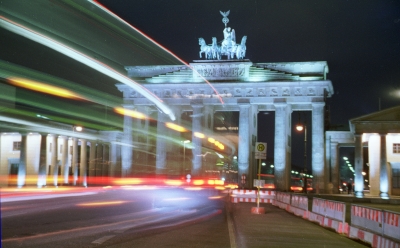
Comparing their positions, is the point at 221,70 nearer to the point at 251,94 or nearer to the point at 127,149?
the point at 251,94

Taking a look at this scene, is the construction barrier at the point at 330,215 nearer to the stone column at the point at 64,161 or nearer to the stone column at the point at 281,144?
the stone column at the point at 64,161

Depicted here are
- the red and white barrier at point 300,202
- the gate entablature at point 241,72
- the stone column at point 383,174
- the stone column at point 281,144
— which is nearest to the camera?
the red and white barrier at point 300,202

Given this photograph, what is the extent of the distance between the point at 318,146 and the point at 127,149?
1022 inches

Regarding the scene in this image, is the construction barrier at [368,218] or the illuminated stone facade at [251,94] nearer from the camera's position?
the construction barrier at [368,218]

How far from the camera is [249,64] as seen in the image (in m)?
74.9

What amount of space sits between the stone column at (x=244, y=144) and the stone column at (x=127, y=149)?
15679mm

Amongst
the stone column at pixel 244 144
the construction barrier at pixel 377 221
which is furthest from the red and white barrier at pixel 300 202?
the stone column at pixel 244 144

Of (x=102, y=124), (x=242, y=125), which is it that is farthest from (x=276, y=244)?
(x=242, y=125)

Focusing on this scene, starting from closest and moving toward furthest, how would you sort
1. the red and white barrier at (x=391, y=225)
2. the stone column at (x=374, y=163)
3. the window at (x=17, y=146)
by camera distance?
the red and white barrier at (x=391, y=225), the window at (x=17, y=146), the stone column at (x=374, y=163)

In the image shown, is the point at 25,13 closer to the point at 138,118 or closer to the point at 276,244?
the point at 276,244

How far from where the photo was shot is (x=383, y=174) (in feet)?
193

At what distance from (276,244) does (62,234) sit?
21.6ft

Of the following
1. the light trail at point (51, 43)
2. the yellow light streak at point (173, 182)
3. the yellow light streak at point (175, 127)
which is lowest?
the yellow light streak at point (173, 182)

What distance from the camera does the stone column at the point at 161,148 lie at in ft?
119
